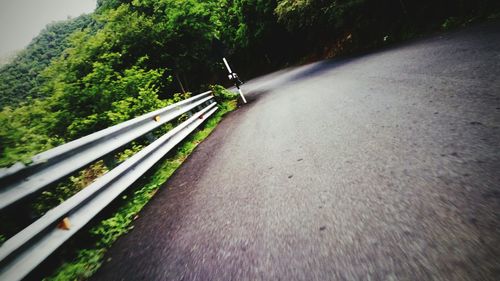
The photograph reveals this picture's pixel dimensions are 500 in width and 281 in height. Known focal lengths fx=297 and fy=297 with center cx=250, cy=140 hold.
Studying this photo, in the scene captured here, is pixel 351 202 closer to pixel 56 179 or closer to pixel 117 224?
pixel 117 224

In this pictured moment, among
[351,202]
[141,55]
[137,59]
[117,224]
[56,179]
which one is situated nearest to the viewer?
[351,202]

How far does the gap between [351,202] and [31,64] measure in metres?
26.2

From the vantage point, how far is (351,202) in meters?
2.40

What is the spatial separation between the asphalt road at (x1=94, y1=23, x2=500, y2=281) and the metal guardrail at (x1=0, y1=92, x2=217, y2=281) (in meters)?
0.49

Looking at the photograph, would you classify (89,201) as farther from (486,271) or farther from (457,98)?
(457,98)

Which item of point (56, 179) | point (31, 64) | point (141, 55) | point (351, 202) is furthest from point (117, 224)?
point (31, 64)

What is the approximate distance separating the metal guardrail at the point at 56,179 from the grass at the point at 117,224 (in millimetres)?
216

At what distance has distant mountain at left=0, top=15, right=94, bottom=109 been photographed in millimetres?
10086

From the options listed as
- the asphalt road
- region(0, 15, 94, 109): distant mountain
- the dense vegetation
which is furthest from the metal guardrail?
region(0, 15, 94, 109): distant mountain

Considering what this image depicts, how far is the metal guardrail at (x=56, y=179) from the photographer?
2.38 meters

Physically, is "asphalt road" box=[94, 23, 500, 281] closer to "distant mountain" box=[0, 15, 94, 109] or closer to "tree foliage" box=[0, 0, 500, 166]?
"tree foliage" box=[0, 0, 500, 166]

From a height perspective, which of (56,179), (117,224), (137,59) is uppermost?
(137,59)

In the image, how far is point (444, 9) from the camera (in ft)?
39.3

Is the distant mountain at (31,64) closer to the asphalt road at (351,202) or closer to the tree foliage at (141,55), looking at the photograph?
the tree foliage at (141,55)
